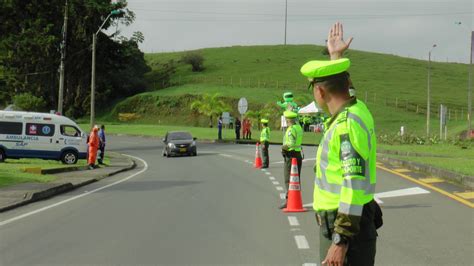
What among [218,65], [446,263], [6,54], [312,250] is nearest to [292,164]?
[312,250]

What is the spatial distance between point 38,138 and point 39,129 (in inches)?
17.1

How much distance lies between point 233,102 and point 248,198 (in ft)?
221

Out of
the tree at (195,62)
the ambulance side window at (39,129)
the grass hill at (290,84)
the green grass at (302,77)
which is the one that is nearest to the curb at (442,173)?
the ambulance side window at (39,129)

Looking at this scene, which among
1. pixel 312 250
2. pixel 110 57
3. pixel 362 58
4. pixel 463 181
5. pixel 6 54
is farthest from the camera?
pixel 362 58

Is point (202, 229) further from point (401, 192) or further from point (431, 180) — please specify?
point (431, 180)

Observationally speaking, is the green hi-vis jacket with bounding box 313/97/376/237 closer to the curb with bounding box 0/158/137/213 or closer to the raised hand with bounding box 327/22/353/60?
the raised hand with bounding box 327/22/353/60

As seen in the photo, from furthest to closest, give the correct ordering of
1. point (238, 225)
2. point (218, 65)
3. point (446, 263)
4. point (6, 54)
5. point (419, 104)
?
point (218, 65)
point (419, 104)
point (6, 54)
point (238, 225)
point (446, 263)

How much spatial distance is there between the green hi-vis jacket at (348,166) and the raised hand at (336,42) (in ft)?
1.55

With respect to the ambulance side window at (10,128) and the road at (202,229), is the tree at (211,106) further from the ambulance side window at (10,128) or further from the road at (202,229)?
the road at (202,229)

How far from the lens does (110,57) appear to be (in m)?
74.8

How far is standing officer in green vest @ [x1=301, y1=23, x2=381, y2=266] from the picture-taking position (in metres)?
3.71

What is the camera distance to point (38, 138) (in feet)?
94.5

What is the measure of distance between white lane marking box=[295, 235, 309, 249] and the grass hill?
165 feet

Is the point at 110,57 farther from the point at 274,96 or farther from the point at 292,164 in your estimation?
the point at 292,164
